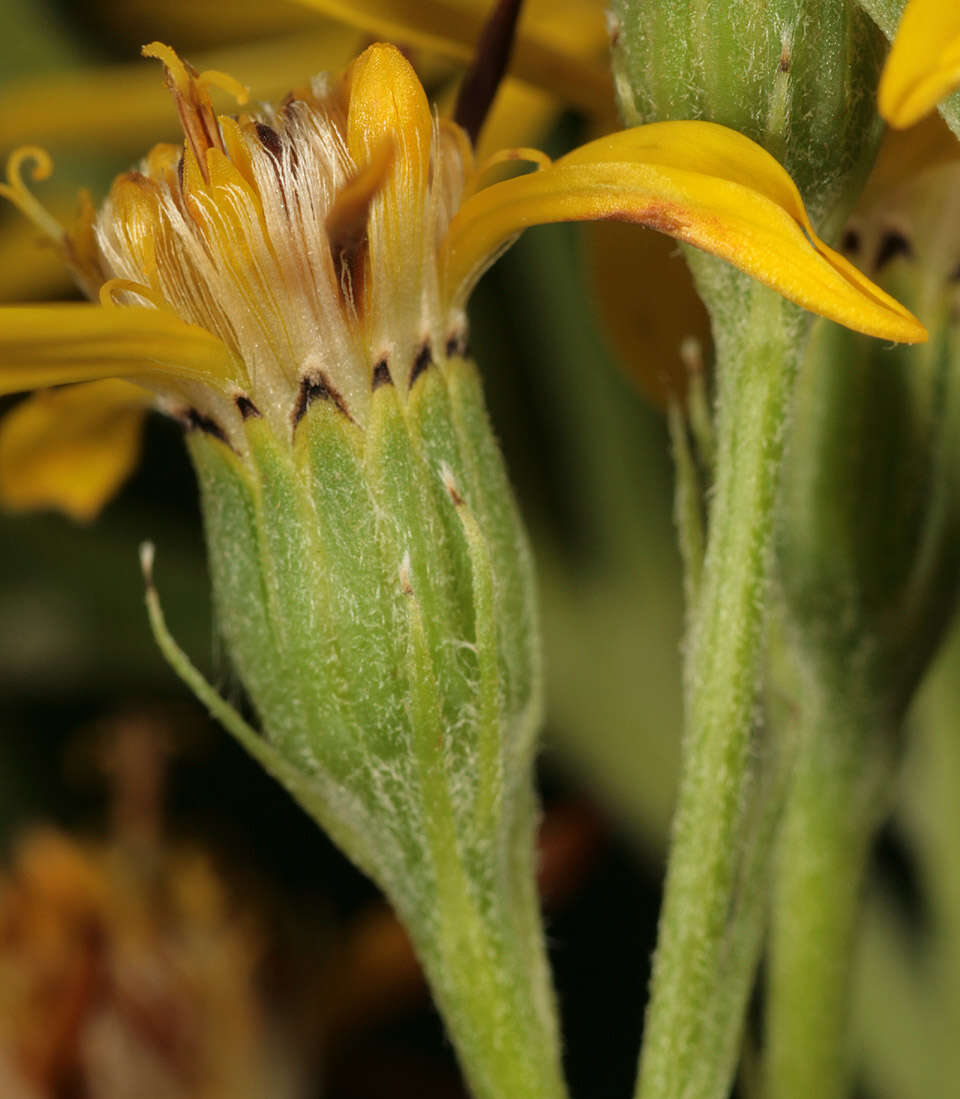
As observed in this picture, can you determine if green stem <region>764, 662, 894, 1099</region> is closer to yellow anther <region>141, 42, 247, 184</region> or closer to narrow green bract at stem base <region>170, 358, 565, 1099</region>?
narrow green bract at stem base <region>170, 358, 565, 1099</region>

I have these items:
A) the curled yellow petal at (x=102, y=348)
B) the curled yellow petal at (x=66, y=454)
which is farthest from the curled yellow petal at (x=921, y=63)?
the curled yellow petal at (x=66, y=454)

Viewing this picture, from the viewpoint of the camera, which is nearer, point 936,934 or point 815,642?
point 815,642

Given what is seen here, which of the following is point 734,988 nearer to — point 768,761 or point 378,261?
point 768,761

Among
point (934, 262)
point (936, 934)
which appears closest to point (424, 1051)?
point (936, 934)

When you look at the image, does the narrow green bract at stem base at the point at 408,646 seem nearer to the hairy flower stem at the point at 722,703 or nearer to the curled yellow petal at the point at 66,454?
the hairy flower stem at the point at 722,703

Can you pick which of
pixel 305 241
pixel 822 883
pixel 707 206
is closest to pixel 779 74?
pixel 707 206

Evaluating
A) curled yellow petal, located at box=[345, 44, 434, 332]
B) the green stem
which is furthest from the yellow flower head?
the green stem
